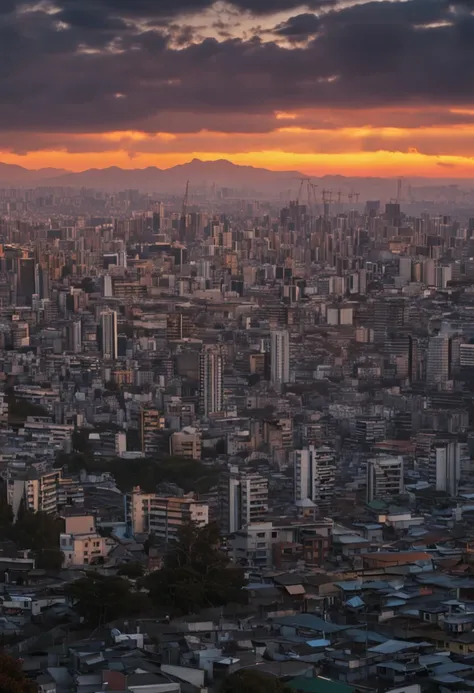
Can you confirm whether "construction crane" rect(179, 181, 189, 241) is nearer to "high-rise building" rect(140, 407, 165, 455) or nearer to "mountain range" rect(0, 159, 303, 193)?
"mountain range" rect(0, 159, 303, 193)

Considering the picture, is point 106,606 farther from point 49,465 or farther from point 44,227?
point 44,227

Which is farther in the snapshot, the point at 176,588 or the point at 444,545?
the point at 444,545

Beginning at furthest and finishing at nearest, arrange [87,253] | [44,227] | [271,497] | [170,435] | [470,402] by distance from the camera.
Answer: [44,227] < [87,253] < [470,402] < [170,435] < [271,497]

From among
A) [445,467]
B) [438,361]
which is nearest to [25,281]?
[438,361]

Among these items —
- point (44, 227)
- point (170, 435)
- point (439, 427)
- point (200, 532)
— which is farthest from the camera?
point (44, 227)

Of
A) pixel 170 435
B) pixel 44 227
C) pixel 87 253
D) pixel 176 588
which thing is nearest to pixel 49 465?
pixel 170 435

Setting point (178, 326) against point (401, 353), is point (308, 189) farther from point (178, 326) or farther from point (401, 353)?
point (401, 353)
